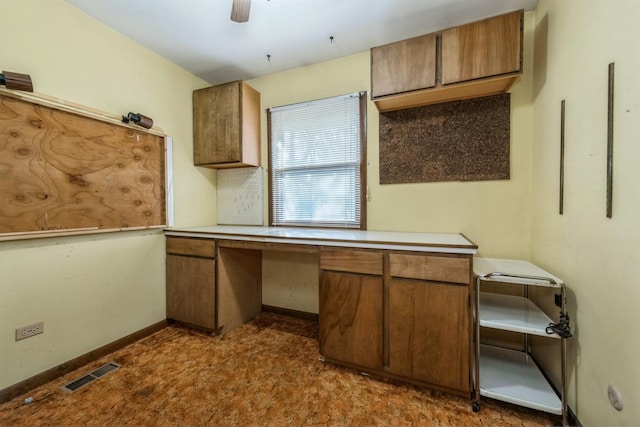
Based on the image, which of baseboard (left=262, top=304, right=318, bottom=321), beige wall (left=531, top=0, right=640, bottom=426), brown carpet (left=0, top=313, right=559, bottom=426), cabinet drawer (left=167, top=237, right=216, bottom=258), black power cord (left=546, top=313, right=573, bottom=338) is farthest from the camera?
baseboard (left=262, top=304, right=318, bottom=321)

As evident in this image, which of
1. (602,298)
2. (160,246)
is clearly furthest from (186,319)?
(602,298)

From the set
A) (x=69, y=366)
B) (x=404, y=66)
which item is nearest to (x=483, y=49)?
(x=404, y=66)

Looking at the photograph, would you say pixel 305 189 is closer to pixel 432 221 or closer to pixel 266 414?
pixel 432 221

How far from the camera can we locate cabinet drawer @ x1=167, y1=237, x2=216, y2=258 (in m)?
2.29

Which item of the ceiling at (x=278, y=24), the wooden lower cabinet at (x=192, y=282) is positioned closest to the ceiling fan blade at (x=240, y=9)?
the ceiling at (x=278, y=24)

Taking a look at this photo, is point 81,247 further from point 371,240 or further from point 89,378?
point 371,240

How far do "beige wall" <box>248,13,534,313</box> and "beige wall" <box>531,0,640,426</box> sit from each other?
0.82 feet

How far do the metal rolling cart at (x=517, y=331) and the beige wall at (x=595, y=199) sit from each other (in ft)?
0.30

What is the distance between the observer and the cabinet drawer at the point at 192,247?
7.50 feet

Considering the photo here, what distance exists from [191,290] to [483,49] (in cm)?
298

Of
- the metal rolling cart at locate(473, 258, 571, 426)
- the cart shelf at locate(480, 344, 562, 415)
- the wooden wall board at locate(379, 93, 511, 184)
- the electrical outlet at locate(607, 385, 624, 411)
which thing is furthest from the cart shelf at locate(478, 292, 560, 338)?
the wooden wall board at locate(379, 93, 511, 184)

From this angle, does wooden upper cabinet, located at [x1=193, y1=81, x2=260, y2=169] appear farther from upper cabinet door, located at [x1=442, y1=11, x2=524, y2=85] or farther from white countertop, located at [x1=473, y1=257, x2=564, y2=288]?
white countertop, located at [x1=473, y1=257, x2=564, y2=288]

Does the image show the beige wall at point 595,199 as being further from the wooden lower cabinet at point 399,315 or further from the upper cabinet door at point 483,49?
the wooden lower cabinet at point 399,315

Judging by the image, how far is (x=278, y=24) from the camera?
2029mm
